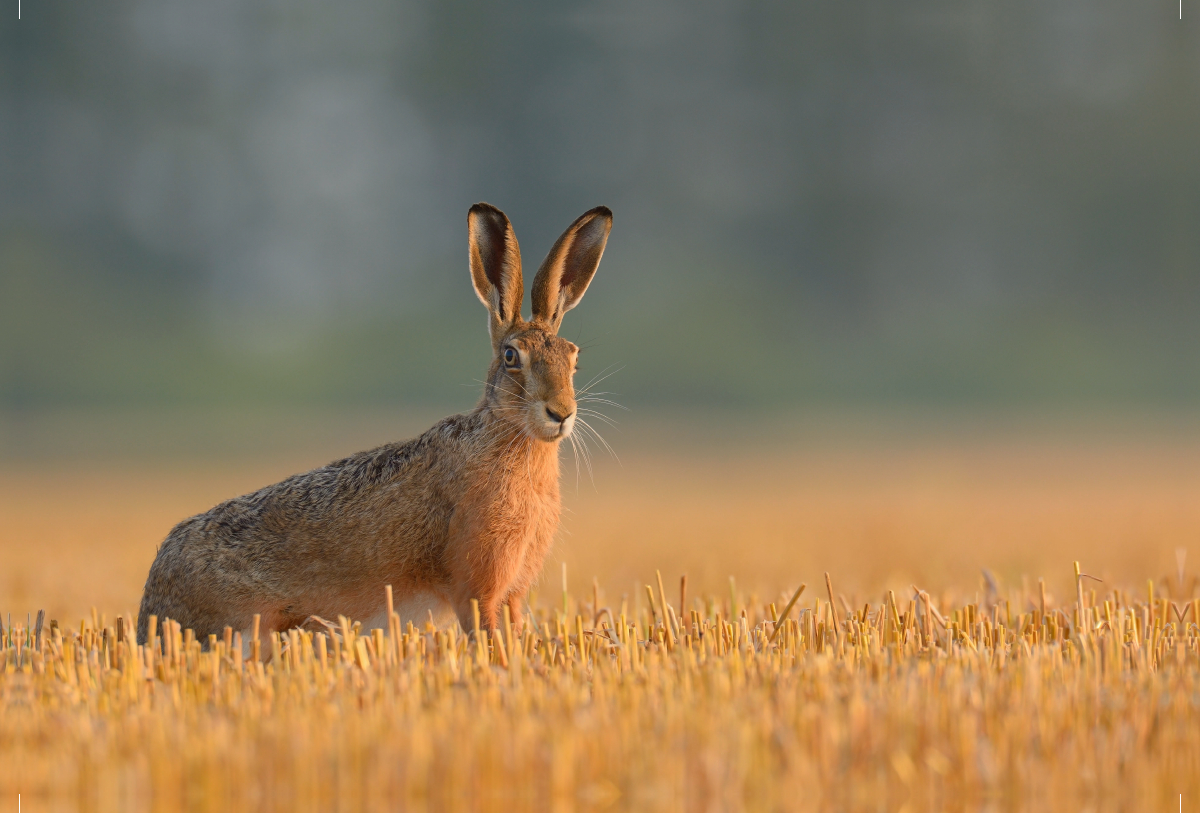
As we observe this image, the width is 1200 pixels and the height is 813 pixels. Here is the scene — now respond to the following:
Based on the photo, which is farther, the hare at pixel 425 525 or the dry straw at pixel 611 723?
the hare at pixel 425 525

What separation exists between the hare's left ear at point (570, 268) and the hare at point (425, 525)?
0.02 m

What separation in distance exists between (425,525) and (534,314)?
133 cm

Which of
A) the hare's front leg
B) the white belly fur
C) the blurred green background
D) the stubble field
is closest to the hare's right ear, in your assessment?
the hare's front leg

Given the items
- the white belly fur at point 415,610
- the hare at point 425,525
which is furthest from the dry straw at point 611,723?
the white belly fur at point 415,610

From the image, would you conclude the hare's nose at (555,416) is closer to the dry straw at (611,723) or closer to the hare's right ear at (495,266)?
the hare's right ear at (495,266)

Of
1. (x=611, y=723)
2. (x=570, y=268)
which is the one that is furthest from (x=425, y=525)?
(x=611, y=723)

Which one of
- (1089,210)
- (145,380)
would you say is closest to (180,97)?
(145,380)

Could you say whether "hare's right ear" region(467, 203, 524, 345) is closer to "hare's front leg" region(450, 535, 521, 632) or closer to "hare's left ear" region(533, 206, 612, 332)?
"hare's left ear" region(533, 206, 612, 332)

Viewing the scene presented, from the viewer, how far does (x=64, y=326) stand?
90.5 m

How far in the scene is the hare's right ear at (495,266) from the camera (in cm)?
698

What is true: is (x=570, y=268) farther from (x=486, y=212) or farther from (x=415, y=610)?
(x=415, y=610)

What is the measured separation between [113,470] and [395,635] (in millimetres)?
35316

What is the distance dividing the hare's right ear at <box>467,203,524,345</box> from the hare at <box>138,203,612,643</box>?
0.4 inches

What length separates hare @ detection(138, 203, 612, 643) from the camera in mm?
6629
